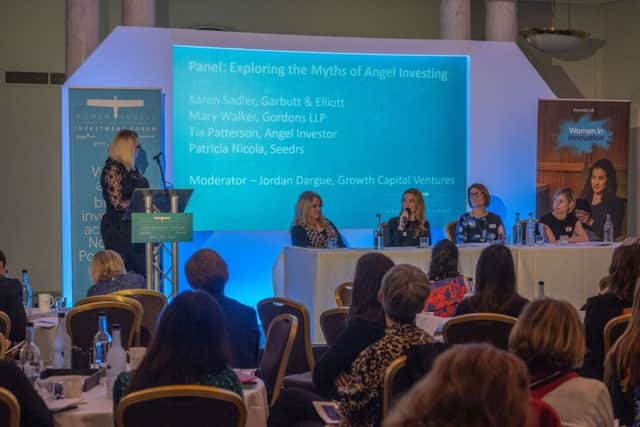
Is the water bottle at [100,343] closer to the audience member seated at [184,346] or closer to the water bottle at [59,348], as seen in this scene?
the water bottle at [59,348]

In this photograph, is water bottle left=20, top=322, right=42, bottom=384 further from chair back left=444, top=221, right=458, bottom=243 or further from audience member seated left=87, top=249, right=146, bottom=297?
chair back left=444, top=221, right=458, bottom=243

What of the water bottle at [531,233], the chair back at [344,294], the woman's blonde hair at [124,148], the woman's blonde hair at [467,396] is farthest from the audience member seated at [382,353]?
the water bottle at [531,233]

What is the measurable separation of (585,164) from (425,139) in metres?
1.89

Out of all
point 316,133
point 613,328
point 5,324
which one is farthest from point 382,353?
point 316,133

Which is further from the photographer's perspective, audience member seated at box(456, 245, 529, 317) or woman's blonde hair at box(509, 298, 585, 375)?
audience member seated at box(456, 245, 529, 317)

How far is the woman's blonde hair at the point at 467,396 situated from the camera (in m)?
1.44

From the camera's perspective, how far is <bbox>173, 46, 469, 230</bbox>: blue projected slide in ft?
30.1

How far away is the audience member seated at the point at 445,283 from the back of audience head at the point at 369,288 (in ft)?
4.67

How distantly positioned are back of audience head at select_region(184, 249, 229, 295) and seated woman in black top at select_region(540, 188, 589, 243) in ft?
15.0

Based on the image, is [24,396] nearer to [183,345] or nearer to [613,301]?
[183,345]

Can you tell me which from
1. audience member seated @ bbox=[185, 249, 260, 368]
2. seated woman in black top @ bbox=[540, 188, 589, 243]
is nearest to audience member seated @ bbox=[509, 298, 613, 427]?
audience member seated @ bbox=[185, 249, 260, 368]

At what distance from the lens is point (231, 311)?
4625 millimetres

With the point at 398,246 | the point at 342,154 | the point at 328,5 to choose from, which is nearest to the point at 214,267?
the point at 398,246

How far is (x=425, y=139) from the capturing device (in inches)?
389
